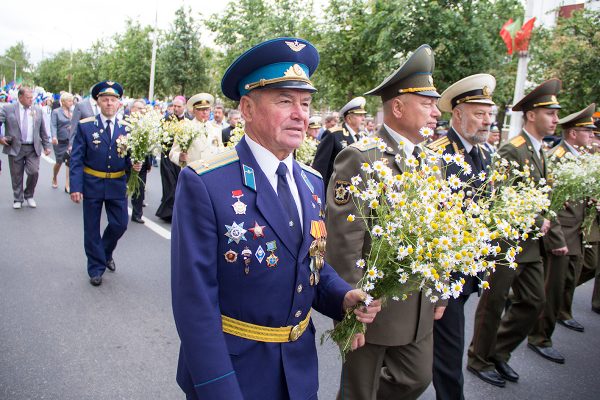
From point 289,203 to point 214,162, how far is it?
1.20 ft

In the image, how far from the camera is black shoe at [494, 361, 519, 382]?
173 inches

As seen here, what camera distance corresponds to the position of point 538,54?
44.7ft

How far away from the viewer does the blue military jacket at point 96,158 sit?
588 cm

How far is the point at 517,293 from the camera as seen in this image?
4.47 m

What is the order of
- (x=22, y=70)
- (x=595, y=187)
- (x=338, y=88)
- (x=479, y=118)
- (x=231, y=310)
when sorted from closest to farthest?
1. (x=231, y=310)
2. (x=479, y=118)
3. (x=595, y=187)
4. (x=338, y=88)
5. (x=22, y=70)

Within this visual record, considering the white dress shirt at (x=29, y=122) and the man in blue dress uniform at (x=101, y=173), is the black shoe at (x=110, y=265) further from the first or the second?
the white dress shirt at (x=29, y=122)

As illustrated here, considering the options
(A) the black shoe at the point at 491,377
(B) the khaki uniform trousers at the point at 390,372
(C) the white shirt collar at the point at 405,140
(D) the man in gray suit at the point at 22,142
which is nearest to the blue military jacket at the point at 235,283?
(B) the khaki uniform trousers at the point at 390,372

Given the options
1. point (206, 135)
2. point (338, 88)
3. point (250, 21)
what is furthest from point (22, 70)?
point (206, 135)

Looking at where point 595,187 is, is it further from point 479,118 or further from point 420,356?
point 420,356

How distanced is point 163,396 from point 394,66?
34.4 feet

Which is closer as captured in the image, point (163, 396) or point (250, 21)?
point (163, 396)

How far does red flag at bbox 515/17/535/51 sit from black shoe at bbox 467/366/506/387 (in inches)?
384

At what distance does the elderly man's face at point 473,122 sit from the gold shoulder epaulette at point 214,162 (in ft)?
7.97

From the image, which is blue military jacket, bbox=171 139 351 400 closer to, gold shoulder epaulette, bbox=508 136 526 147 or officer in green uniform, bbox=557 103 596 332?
gold shoulder epaulette, bbox=508 136 526 147
